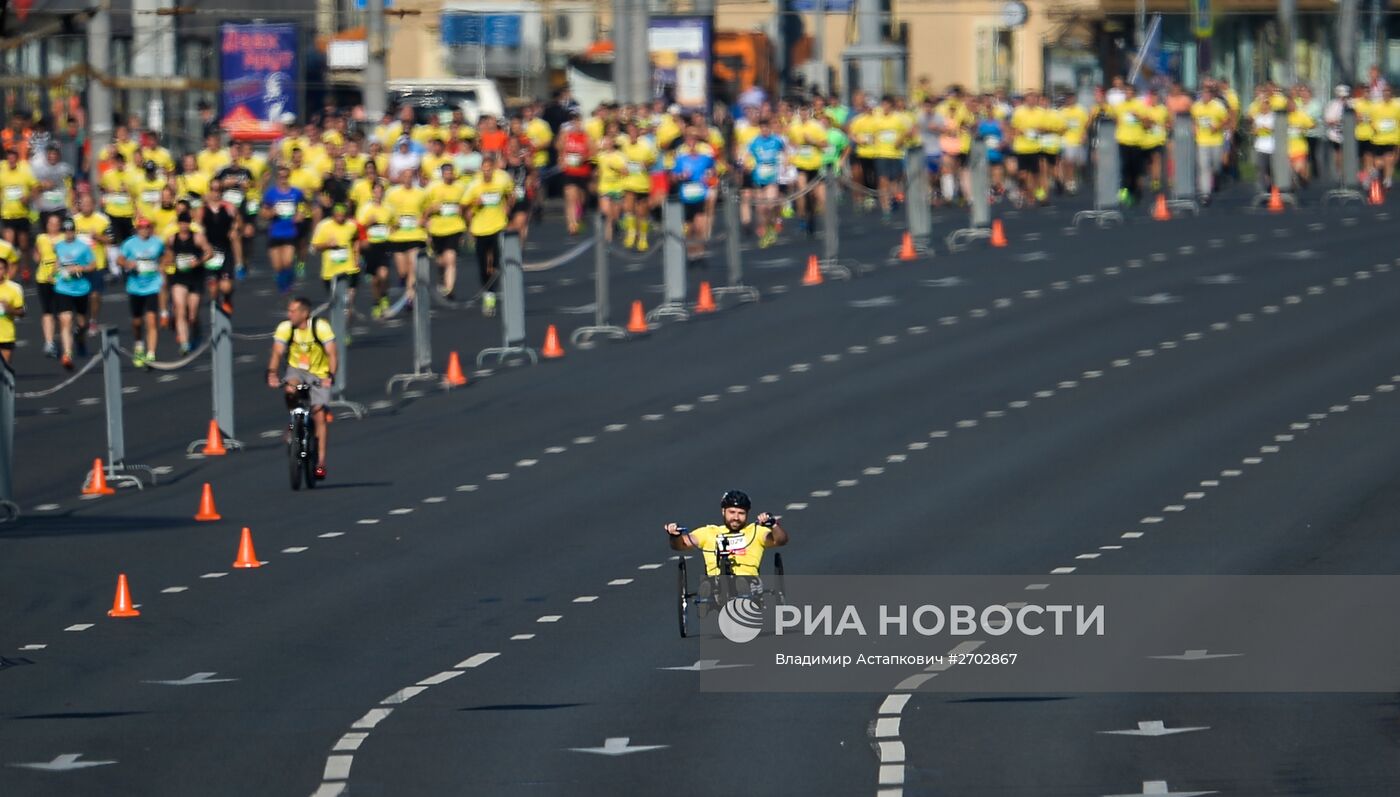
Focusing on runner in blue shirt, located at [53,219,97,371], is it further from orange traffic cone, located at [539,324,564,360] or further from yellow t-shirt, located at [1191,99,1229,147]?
yellow t-shirt, located at [1191,99,1229,147]

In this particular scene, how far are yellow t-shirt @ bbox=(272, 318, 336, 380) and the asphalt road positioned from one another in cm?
102

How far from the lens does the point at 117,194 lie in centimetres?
3528

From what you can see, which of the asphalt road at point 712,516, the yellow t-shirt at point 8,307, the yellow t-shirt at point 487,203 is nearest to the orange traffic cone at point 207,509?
the asphalt road at point 712,516

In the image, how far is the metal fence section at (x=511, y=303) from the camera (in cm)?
3114

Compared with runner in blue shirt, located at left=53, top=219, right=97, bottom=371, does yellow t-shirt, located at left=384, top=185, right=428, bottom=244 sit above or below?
above

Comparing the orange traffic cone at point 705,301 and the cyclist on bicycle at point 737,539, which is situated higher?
the orange traffic cone at point 705,301

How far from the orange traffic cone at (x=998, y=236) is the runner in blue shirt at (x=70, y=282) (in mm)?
12477

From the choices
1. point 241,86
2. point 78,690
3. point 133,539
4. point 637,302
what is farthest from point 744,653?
point 241,86

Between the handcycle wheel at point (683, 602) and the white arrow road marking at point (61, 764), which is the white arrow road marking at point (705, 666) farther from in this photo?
Answer: the white arrow road marking at point (61, 764)

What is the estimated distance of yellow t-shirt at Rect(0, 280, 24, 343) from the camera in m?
28.7

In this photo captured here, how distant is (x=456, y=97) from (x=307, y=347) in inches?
997

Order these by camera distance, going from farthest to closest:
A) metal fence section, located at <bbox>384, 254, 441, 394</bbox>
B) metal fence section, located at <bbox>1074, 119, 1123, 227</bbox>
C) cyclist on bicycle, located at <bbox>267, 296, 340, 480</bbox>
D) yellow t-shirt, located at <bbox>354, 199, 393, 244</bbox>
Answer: metal fence section, located at <bbox>1074, 119, 1123, 227</bbox>, yellow t-shirt, located at <bbox>354, 199, 393, 244</bbox>, metal fence section, located at <bbox>384, 254, 441, 394</bbox>, cyclist on bicycle, located at <bbox>267, 296, 340, 480</bbox>

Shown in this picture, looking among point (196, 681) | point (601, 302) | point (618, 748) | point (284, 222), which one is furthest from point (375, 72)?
point (618, 748)

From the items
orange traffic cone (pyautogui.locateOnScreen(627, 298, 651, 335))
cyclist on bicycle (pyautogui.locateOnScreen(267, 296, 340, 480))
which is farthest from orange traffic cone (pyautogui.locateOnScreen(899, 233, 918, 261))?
cyclist on bicycle (pyautogui.locateOnScreen(267, 296, 340, 480))
